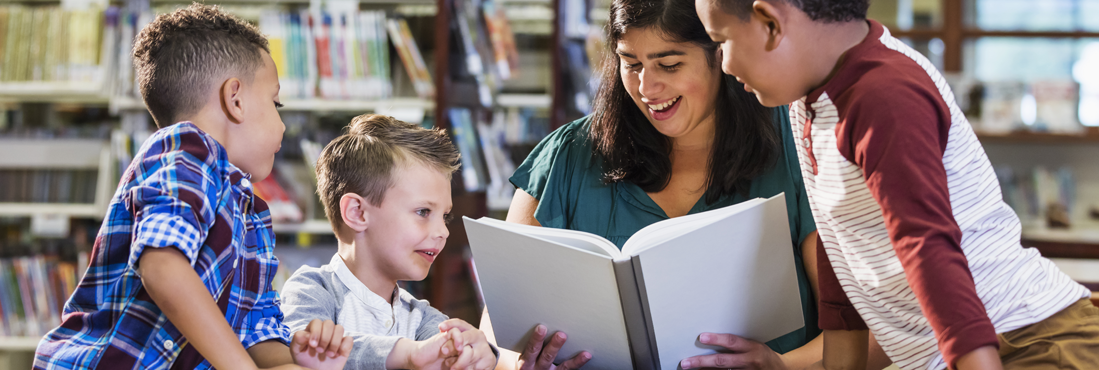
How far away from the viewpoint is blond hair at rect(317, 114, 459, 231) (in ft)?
3.66

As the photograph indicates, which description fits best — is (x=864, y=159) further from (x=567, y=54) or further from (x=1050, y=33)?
(x=1050, y=33)

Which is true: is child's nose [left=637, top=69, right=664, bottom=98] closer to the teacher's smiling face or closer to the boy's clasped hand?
the teacher's smiling face

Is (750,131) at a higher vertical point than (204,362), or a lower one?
higher

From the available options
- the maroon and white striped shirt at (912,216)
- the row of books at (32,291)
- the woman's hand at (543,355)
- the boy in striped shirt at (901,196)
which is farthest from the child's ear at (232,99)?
the row of books at (32,291)

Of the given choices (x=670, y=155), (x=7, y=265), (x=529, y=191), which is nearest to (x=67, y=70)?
(x=7, y=265)

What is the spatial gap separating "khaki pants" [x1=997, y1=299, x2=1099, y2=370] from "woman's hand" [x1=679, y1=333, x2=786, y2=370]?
31cm

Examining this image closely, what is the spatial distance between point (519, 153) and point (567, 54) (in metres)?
0.44

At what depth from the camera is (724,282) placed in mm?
967

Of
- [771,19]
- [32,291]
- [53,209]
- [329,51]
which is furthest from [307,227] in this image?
[771,19]

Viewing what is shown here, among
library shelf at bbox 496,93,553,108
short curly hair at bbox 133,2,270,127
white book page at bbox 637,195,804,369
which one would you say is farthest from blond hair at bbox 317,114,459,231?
library shelf at bbox 496,93,553,108

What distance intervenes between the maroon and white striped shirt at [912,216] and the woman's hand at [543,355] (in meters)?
0.37

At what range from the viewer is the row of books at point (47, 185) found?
275cm

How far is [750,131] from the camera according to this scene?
1.28m

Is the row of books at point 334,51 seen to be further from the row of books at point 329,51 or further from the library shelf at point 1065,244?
the library shelf at point 1065,244
